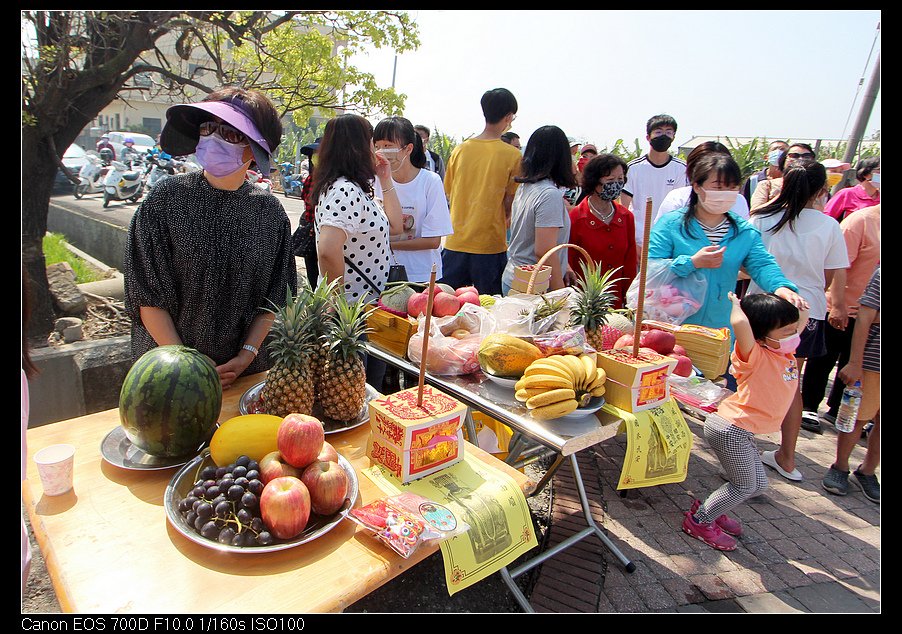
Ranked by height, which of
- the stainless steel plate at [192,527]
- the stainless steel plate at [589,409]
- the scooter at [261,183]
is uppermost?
the scooter at [261,183]

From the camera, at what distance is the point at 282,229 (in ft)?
8.23

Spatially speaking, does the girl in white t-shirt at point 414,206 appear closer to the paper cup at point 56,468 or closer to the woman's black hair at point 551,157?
the woman's black hair at point 551,157

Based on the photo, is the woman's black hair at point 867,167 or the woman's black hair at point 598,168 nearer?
the woman's black hair at point 598,168

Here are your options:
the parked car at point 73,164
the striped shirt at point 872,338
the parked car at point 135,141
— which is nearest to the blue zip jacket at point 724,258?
the striped shirt at point 872,338

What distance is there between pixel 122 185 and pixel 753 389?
63.4 ft

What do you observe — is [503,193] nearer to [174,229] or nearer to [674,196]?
[674,196]

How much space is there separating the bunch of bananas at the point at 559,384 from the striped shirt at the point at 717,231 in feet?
5.44

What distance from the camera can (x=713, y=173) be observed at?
11.1 feet

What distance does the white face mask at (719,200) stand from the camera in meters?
3.38

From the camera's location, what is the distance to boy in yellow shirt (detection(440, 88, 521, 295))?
15.4 ft

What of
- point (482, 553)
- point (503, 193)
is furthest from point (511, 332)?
point (503, 193)

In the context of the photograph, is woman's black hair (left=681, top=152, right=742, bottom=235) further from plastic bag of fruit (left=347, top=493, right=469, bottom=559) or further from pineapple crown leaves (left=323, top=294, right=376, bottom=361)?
plastic bag of fruit (left=347, top=493, right=469, bottom=559)

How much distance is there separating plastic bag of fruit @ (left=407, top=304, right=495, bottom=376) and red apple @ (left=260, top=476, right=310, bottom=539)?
3.72 feet

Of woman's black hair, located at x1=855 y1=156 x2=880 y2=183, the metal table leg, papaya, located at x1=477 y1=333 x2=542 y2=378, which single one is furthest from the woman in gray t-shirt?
woman's black hair, located at x1=855 y1=156 x2=880 y2=183
